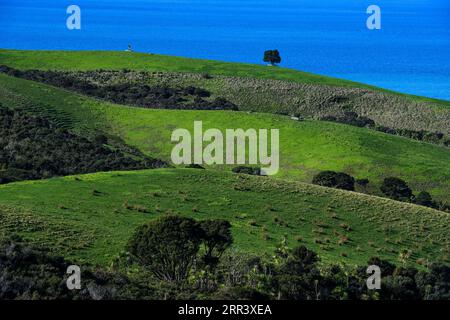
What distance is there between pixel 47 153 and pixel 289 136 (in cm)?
2509

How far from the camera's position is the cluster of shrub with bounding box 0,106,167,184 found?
6712 cm

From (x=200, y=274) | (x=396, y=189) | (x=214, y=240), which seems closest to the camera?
(x=200, y=274)

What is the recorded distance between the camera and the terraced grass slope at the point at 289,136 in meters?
82.2

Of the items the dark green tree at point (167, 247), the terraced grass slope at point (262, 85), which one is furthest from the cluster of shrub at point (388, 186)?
the terraced grass slope at point (262, 85)

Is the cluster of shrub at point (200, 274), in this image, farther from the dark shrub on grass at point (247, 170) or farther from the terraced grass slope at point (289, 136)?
the terraced grass slope at point (289, 136)

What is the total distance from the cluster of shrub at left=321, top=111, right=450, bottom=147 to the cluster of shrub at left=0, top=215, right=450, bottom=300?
2345 inches

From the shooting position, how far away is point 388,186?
249 ft

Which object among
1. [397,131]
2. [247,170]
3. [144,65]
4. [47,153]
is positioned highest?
[144,65]

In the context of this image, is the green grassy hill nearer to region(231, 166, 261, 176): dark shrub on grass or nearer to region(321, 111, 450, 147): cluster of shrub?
region(231, 166, 261, 176): dark shrub on grass

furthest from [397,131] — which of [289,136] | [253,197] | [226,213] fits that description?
[226,213]

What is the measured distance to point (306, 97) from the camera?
125 m

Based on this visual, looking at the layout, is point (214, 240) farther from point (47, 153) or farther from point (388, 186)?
point (388, 186)

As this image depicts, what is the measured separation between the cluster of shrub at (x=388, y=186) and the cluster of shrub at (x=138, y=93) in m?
39.1
